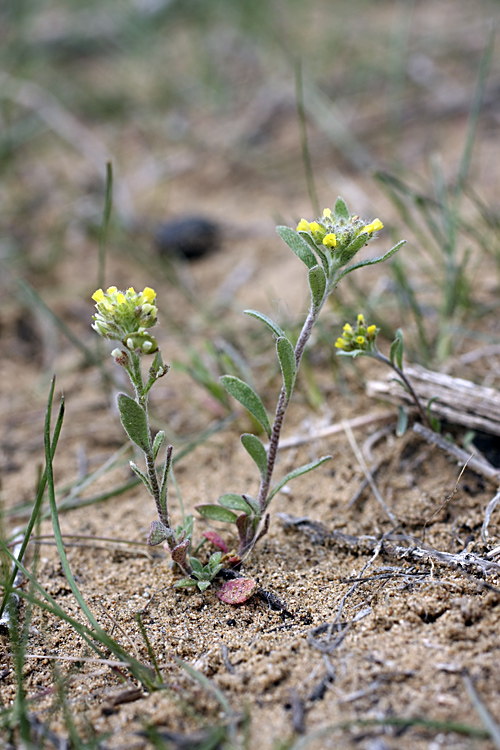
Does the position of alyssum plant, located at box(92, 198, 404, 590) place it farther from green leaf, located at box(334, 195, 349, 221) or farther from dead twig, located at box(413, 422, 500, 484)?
dead twig, located at box(413, 422, 500, 484)

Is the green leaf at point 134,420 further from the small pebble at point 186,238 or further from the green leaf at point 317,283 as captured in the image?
the small pebble at point 186,238

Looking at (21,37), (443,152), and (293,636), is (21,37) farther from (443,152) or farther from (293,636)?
(293,636)

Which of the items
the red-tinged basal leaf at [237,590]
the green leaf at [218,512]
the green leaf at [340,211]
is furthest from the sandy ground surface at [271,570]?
the green leaf at [340,211]

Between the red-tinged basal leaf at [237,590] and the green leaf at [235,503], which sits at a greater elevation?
the green leaf at [235,503]

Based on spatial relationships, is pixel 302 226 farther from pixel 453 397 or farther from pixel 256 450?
pixel 453 397

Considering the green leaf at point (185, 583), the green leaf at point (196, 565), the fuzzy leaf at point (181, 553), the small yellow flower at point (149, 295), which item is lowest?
the green leaf at point (185, 583)

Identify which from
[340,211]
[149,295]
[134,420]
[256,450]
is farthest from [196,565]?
[340,211]

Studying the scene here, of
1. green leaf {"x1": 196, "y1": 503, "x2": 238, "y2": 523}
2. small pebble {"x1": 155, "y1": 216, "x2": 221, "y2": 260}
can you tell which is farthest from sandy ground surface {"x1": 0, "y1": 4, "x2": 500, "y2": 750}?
small pebble {"x1": 155, "y1": 216, "x2": 221, "y2": 260}
